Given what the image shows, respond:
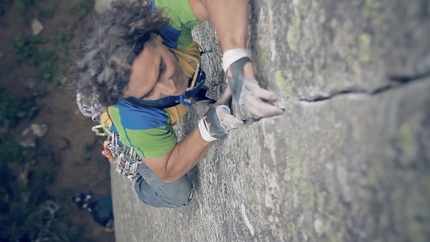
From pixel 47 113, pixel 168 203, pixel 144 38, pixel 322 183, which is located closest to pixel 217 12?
pixel 144 38

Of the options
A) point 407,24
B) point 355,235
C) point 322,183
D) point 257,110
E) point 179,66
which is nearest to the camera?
point 407,24

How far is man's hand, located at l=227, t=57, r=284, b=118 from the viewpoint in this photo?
1451 mm

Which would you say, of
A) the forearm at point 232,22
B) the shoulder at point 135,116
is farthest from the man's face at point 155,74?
the forearm at point 232,22

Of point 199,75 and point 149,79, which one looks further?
point 199,75

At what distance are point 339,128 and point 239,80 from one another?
48 cm

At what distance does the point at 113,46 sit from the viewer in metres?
1.64

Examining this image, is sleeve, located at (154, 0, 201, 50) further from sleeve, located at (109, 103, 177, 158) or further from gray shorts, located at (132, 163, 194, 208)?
gray shorts, located at (132, 163, 194, 208)

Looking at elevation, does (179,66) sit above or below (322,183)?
above

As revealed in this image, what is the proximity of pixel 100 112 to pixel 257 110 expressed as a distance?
45.8 inches

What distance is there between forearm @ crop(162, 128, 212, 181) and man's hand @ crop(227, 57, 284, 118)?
51 centimetres

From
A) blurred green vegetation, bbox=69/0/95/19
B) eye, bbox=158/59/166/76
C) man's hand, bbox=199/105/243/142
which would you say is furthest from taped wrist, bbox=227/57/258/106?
blurred green vegetation, bbox=69/0/95/19

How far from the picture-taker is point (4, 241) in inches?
193

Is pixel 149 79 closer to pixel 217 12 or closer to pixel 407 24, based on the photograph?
pixel 217 12

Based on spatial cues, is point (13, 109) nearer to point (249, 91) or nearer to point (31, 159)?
point (31, 159)
